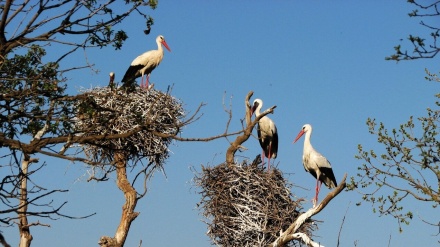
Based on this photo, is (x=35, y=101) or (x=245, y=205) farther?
(x=245, y=205)

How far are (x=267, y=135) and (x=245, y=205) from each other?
8.39 ft

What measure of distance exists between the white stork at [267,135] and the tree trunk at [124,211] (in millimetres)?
3315

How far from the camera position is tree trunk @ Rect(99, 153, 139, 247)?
13.4 meters

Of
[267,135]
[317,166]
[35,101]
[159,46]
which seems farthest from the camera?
[159,46]

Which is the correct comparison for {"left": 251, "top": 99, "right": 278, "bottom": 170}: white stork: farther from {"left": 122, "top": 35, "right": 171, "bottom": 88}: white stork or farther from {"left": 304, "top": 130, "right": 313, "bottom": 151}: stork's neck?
{"left": 122, "top": 35, "right": 171, "bottom": 88}: white stork

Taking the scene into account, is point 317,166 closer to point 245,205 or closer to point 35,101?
point 245,205

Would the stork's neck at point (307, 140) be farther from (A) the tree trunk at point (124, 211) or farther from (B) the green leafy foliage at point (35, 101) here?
(B) the green leafy foliage at point (35, 101)

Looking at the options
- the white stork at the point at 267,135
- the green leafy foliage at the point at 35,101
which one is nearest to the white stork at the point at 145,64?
the white stork at the point at 267,135

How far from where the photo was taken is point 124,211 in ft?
45.6

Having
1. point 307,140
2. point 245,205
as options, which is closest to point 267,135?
point 307,140

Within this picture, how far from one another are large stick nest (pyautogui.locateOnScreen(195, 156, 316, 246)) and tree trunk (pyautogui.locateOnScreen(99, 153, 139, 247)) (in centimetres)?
134

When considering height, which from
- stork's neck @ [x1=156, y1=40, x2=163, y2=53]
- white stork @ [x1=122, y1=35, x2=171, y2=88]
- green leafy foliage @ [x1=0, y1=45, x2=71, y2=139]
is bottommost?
green leafy foliage @ [x1=0, y1=45, x2=71, y2=139]

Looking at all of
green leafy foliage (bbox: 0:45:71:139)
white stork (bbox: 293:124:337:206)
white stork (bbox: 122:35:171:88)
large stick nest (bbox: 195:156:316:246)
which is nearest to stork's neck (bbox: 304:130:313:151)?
white stork (bbox: 293:124:337:206)

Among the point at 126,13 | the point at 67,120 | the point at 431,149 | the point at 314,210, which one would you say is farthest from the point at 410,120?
the point at 67,120
